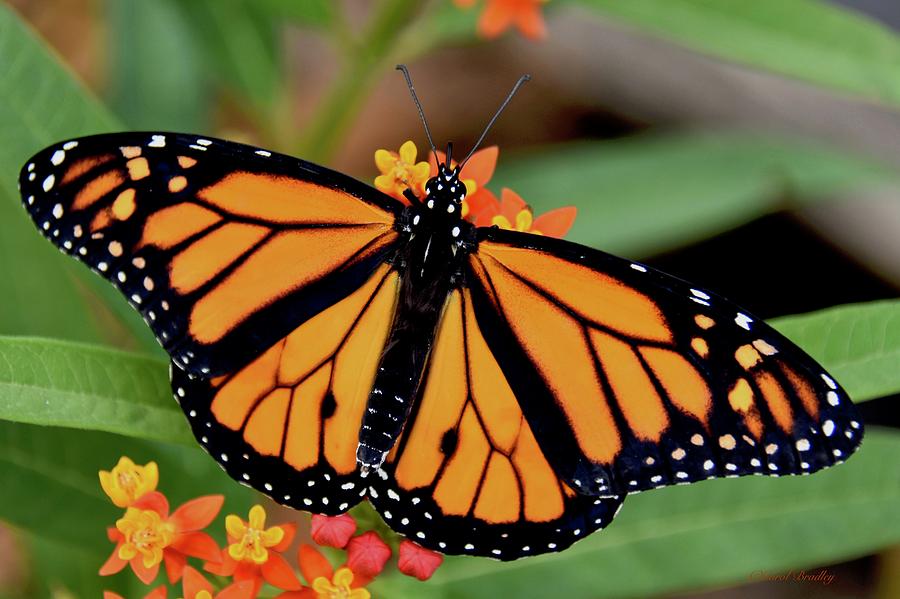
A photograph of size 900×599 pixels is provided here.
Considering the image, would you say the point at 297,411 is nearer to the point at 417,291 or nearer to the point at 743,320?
the point at 417,291

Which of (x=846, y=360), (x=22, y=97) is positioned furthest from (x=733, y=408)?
(x=22, y=97)

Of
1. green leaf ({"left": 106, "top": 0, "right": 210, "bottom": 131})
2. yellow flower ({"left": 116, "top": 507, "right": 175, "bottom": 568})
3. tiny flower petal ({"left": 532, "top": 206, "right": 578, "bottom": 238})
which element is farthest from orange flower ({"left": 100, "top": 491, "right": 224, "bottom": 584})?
green leaf ({"left": 106, "top": 0, "right": 210, "bottom": 131})

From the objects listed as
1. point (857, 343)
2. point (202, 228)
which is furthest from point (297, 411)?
point (857, 343)

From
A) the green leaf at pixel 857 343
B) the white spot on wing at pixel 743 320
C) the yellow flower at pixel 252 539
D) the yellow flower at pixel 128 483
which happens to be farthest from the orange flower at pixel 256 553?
the green leaf at pixel 857 343

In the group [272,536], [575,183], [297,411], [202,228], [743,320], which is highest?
[575,183]

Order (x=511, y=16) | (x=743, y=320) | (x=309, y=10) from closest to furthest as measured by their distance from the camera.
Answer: (x=743, y=320) → (x=511, y=16) → (x=309, y=10)

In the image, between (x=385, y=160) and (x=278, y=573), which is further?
(x=385, y=160)

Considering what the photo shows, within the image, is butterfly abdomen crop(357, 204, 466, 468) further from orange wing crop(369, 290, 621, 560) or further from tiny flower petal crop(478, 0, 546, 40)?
tiny flower petal crop(478, 0, 546, 40)
